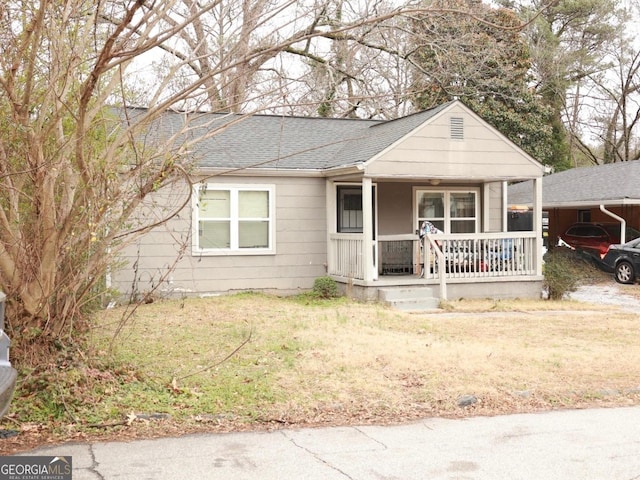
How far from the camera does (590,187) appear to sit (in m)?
24.4

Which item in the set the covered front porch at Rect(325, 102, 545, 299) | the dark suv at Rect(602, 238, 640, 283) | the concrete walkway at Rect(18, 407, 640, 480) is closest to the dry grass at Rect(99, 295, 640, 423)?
the concrete walkway at Rect(18, 407, 640, 480)

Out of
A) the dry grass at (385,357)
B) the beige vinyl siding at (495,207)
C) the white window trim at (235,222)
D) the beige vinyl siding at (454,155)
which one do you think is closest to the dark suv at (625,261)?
the beige vinyl siding at (495,207)

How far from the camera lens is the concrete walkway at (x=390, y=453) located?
192 inches

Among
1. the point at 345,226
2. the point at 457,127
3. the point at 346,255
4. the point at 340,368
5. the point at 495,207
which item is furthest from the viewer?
the point at 495,207

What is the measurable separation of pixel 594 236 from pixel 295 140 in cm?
1268

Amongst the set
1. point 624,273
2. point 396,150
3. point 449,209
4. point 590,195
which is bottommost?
point 624,273

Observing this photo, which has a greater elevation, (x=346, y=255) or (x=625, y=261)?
(x=346, y=255)

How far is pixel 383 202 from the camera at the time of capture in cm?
1669

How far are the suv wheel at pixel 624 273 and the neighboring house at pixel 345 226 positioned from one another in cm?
601

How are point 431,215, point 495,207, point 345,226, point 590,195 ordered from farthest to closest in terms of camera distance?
point 590,195 < point 495,207 < point 431,215 < point 345,226

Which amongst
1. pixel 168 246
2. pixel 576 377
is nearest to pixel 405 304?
pixel 168 246

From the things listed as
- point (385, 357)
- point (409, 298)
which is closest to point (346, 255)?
point (409, 298)

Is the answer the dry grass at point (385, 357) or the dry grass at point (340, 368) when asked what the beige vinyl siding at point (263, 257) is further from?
the dry grass at point (340, 368)

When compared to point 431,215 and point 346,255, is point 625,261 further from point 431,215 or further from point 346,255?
point 346,255
